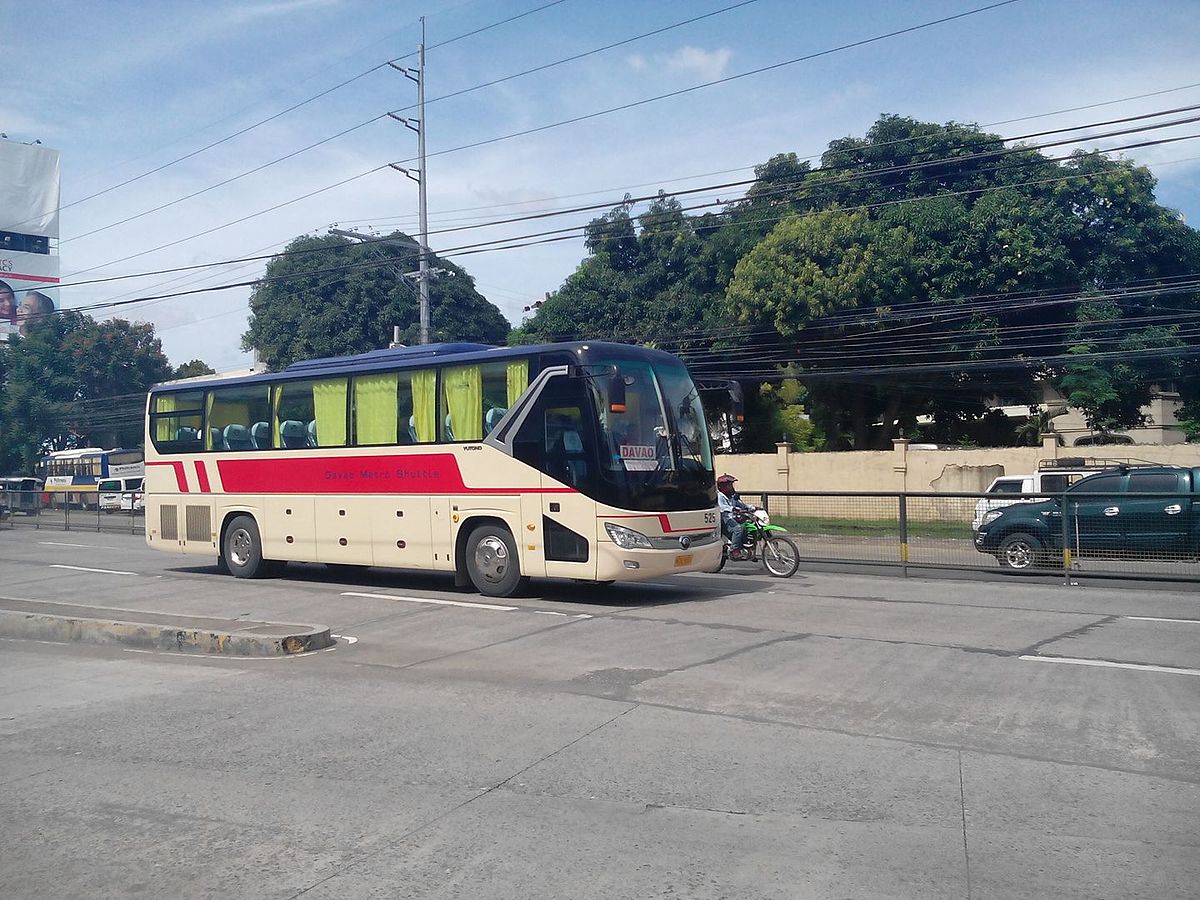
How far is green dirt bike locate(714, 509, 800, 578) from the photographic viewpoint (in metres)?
16.9

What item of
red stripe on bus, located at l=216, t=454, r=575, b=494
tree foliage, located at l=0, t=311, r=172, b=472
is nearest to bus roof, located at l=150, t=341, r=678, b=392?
red stripe on bus, located at l=216, t=454, r=575, b=494

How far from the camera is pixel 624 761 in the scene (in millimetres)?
6609

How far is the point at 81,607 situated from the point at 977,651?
10648mm

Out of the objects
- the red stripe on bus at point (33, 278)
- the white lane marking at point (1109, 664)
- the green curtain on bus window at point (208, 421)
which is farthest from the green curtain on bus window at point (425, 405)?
the red stripe on bus at point (33, 278)

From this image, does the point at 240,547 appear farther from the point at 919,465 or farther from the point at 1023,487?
the point at 919,465

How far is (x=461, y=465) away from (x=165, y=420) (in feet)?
24.4

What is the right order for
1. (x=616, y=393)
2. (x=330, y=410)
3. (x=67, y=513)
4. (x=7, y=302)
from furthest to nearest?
(x=7, y=302), (x=67, y=513), (x=330, y=410), (x=616, y=393)

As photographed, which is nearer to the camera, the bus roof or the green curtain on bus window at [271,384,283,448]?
the bus roof

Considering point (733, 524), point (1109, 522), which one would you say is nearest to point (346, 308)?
point (733, 524)

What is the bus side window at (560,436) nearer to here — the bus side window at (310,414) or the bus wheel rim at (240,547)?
the bus side window at (310,414)

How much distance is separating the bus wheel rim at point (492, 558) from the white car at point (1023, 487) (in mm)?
7870

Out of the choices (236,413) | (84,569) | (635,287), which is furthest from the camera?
(635,287)

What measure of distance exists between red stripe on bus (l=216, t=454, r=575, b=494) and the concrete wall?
21188 millimetres

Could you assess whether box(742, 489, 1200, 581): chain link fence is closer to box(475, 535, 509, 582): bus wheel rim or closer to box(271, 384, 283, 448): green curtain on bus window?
box(475, 535, 509, 582): bus wheel rim
